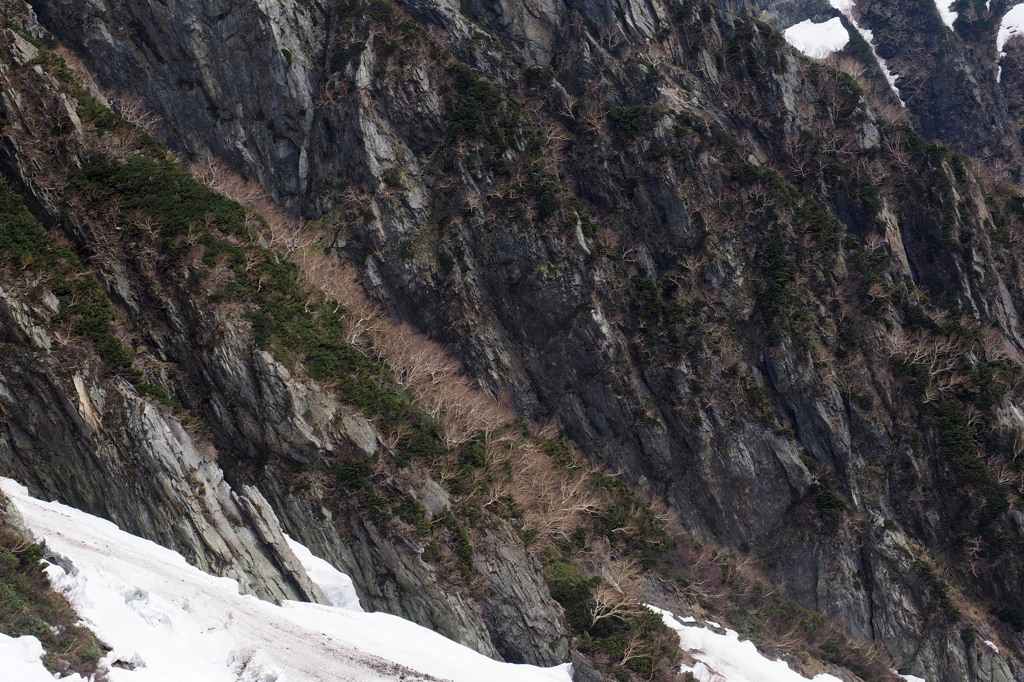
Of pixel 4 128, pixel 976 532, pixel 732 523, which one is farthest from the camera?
pixel 732 523

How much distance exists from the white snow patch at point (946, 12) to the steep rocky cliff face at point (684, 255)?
48603mm

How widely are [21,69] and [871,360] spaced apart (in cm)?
4648

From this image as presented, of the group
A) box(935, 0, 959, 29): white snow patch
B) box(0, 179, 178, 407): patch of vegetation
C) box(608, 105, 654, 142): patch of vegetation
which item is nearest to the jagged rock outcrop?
box(0, 179, 178, 407): patch of vegetation

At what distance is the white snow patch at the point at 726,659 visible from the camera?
27781mm

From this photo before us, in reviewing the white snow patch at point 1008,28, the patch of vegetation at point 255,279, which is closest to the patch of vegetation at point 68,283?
the patch of vegetation at point 255,279

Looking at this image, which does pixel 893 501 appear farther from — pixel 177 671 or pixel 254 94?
pixel 254 94

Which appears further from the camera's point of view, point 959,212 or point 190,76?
point 959,212

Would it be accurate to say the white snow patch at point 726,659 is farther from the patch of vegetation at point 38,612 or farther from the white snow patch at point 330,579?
the patch of vegetation at point 38,612

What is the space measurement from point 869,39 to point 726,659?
8625cm

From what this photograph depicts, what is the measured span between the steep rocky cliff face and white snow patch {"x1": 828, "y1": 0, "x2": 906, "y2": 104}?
34.3 meters

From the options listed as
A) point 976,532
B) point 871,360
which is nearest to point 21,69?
point 871,360

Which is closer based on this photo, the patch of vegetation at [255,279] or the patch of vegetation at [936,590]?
the patch of vegetation at [255,279]

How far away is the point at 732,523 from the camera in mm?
38844

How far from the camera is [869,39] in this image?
85.0 m
